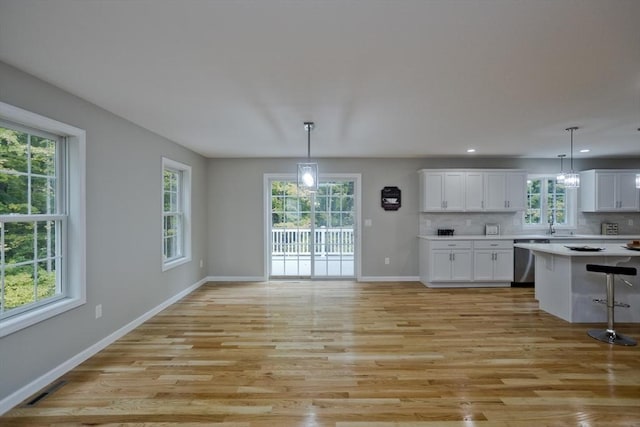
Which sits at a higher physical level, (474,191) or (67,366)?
(474,191)

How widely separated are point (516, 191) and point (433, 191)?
1.55 metres

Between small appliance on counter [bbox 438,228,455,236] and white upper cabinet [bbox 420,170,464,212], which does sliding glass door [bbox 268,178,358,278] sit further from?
small appliance on counter [bbox 438,228,455,236]

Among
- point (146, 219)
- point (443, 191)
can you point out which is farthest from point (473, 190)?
point (146, 219)

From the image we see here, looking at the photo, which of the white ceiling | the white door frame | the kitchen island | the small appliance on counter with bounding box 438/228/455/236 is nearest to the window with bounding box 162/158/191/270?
the white ceiling

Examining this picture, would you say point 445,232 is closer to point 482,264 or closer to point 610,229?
point 482,264

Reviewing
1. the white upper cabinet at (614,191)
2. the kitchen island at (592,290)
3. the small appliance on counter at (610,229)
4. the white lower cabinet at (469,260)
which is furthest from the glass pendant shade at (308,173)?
the small appliance on counter at (610,229)

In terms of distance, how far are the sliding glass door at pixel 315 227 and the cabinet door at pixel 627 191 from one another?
192 inches

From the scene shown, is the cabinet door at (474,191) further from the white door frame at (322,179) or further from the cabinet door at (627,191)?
the cabinet door at (627,191)

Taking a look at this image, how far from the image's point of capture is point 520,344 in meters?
3.29

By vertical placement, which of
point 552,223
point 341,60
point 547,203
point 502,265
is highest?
point 341,60

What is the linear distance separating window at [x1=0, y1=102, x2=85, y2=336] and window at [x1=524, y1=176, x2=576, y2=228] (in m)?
7.10

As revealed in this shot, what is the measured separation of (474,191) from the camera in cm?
588

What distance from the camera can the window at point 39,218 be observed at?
7.65 ft

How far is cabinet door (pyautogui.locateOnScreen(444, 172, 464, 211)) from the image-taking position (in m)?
5.86
